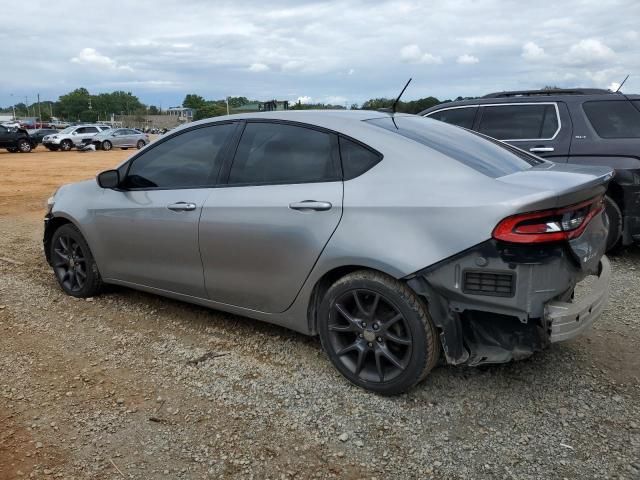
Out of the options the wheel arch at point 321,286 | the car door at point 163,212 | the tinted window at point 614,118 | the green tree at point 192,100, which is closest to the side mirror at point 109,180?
the car door at point 163,212

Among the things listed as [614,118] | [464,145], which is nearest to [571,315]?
[464,145]

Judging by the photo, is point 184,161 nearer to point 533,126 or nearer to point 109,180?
point 109,180

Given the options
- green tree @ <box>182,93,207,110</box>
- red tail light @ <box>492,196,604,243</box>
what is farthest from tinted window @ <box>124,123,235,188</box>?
green tree @ <box>182,93,207,110</box>

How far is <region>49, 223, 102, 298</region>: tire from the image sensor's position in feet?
15.7

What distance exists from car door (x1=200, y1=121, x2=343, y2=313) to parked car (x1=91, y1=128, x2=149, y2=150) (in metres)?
33.3

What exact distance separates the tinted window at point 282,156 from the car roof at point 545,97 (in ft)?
13.1

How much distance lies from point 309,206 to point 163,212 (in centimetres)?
130

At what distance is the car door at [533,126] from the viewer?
623 cm

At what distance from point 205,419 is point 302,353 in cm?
95

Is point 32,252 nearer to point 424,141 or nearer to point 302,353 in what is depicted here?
point 302,353

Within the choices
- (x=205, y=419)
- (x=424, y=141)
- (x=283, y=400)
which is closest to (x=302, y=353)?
(x=283, y=400)

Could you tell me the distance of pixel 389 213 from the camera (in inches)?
119

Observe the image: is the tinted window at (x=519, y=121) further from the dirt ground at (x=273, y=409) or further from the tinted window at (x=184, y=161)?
the tinted window at (x=184, y=161)

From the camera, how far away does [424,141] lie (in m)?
3.29
